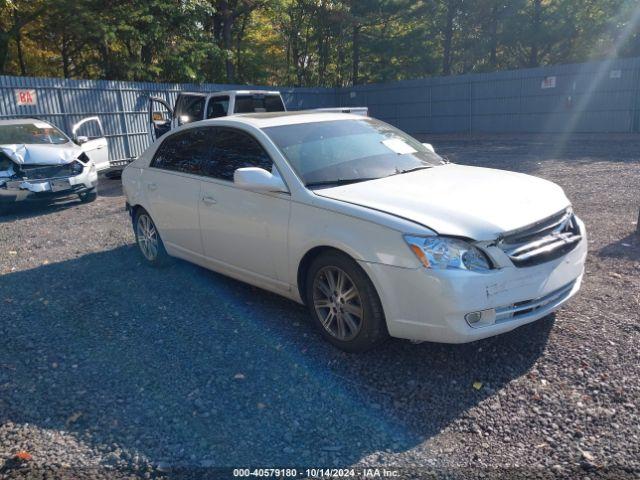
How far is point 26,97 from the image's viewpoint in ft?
46.3

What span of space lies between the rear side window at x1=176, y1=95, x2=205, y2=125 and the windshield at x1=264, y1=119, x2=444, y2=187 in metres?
9.00

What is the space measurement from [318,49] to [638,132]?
69.6ft

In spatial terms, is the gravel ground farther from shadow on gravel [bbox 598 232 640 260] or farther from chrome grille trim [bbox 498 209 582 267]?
chrome grille trim [bbox 498 209 582 267]

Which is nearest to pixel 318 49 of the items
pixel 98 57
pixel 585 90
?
pixel 98 57

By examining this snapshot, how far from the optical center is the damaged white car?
9234 mm

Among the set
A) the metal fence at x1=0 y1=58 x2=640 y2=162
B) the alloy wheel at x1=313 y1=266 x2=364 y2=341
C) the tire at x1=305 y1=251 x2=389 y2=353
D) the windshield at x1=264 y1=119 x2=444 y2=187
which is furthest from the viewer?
the metal fence at x1=0 y1=58 x2=640 y2=162

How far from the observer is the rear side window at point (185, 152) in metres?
5.06

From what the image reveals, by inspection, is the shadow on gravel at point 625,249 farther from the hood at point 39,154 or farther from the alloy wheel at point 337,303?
the hood at point 39,154

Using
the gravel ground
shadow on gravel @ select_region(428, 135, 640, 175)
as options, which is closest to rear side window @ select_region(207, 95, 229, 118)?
shadow on gravel @ select_region(428, 135, 640, 175)

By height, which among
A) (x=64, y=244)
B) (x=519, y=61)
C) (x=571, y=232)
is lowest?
(x=64, y=244)

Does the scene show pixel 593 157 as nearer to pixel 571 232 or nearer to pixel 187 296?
pixel 571 232

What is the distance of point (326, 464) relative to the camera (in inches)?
106

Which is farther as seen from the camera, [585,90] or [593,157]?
[585,90]

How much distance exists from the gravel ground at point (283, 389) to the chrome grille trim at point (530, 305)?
0.35 meters
